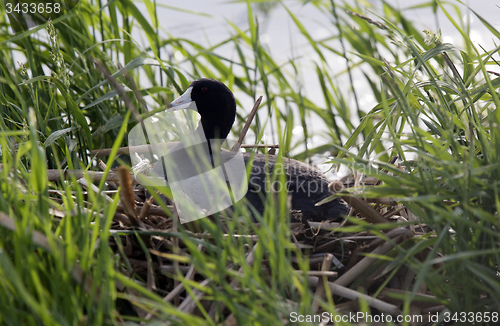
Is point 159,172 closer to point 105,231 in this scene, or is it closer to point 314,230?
point 314,230

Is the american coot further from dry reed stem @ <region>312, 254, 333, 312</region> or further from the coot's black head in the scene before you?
the coot's black head

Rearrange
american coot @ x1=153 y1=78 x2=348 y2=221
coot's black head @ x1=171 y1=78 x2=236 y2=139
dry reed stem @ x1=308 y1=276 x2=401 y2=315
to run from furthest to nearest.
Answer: coot's black head @ x1=171 y1=78 x2=236 y2=139 → american coot @ x1=153 y1=78 x2=348 y2=221 → dry reed stem @ x1=308 y1=276 x2=401 y2=315

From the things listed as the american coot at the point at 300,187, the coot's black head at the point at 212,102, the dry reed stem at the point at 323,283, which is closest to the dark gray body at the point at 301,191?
the american coot at the point at 300,187

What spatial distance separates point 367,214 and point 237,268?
513 millimetres

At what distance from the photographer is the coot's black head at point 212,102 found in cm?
251

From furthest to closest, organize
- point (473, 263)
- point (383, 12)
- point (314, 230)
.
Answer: point (383, 12) → point (314, 230) → point (473, 263)

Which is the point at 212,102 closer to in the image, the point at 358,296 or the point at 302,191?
the point at 302,191

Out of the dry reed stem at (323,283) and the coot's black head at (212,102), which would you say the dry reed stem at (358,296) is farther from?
the coot's black head at (212,102)

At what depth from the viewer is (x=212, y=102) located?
255cm

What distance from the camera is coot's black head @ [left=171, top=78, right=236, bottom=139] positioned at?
2.51 m

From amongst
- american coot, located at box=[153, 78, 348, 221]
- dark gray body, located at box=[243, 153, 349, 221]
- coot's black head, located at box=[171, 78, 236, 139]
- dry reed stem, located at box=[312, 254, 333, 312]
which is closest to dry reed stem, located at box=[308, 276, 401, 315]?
dry reed stem, located at box=[312, 254, 333, 312]

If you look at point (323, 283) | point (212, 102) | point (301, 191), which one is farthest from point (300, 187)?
point (212, 102)

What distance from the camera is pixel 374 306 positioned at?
119 centimetres

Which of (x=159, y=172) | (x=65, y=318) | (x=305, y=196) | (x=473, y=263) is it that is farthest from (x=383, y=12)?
(x=65, y=318)
